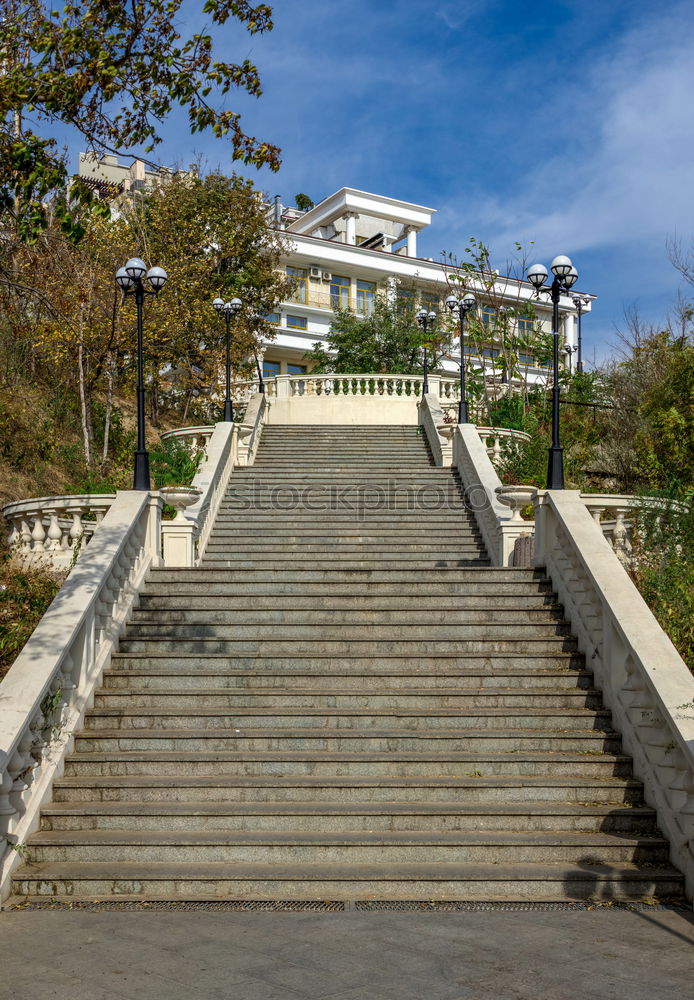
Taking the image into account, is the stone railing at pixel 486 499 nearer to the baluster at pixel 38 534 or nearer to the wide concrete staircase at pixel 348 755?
the wide concrete staircase at pixel 348 755

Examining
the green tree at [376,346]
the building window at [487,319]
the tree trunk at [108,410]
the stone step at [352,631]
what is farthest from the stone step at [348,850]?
the green tree at [376,346]

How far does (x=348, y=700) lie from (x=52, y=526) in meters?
6.81

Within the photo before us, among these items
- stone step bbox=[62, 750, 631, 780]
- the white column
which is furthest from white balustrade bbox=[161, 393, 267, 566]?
the white column

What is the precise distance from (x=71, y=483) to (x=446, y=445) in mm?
8085

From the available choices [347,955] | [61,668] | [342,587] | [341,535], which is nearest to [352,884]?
[347,955]

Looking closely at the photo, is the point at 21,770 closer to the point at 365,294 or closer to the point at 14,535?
the point at 14,535

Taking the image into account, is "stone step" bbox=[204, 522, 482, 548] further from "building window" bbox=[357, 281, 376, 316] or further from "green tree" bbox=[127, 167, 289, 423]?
"building window" bbox=[357, 281, 376, 316]

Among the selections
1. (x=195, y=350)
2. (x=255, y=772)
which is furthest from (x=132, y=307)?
(x=255, y=772)

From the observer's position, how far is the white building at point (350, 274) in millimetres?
51094

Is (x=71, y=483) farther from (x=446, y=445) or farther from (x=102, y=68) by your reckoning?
(x=102, y=68)

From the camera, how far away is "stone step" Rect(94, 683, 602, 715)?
8812 mm

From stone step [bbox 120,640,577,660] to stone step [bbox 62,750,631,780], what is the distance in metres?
1.95

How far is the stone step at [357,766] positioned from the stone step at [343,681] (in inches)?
49.0

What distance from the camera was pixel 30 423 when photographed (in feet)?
63.1
